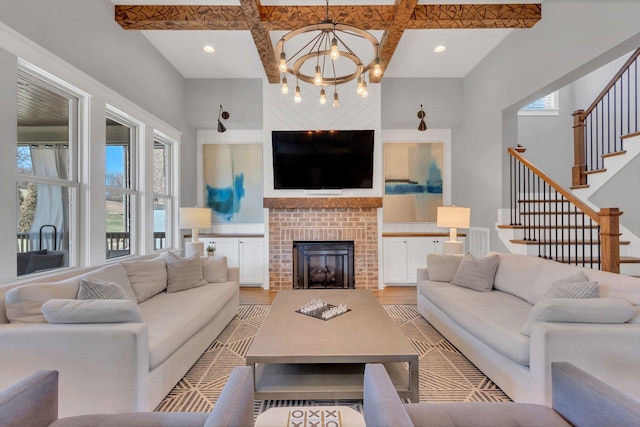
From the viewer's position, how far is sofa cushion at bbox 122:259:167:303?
107 inches

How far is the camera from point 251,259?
485 centimetres

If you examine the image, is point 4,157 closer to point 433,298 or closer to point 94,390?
point 94,390

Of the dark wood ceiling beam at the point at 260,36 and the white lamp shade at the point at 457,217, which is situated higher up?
the dark wood ceiling beam at the point at 260,36

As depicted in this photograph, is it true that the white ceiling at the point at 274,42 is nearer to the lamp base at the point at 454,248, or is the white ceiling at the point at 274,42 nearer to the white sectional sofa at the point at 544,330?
the lamp base at the point at 454,248

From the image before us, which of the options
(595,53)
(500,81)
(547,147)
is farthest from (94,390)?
(547,147)

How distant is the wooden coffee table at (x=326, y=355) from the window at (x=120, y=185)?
89.3 inches

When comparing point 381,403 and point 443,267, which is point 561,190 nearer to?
point 443,267

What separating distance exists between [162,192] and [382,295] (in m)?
3.59

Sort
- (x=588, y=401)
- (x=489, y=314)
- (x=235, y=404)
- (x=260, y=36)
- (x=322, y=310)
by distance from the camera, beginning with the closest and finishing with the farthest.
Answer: (x=235, y=404) < (x=588, y=401) < (x=489, y=314) < (x=322, y=310) < (x=260, y=36)

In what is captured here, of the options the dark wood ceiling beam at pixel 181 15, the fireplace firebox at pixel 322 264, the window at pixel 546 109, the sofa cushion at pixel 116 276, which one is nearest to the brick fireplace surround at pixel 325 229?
the fireplace firebox at pixel 322 264

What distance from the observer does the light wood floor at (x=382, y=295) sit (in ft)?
13.5

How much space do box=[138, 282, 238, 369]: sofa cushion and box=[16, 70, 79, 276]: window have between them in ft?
2.94

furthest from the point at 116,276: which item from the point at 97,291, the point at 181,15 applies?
the point at 181,15

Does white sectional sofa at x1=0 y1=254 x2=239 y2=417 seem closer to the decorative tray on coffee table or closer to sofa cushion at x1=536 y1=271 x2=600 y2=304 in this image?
the decorative tray on coffee table
